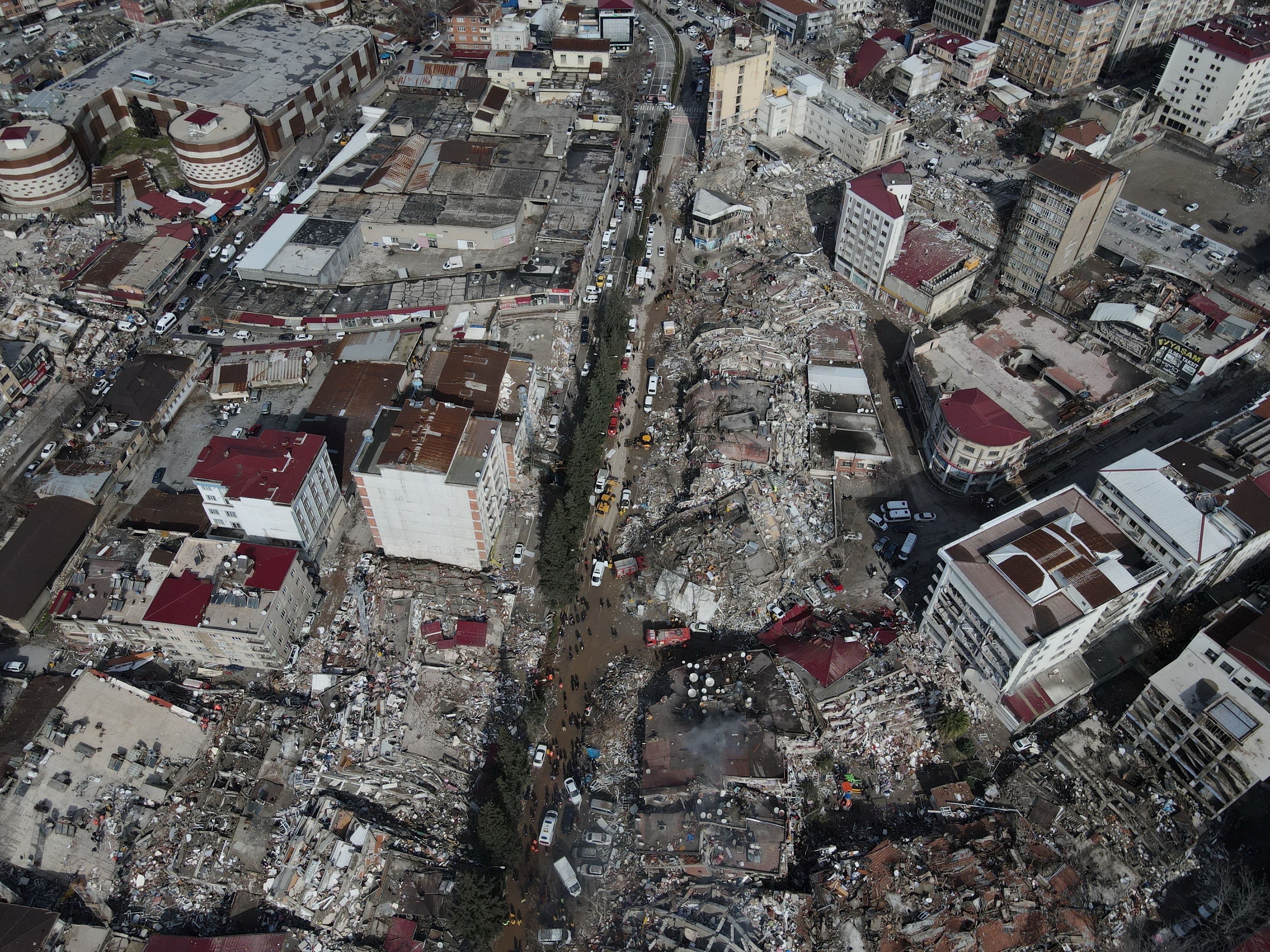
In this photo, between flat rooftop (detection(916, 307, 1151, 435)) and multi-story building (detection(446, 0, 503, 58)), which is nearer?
flat rooftop (detection(916, 307, 1151, 435))

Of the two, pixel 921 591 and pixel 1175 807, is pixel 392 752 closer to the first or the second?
pixel 921 591

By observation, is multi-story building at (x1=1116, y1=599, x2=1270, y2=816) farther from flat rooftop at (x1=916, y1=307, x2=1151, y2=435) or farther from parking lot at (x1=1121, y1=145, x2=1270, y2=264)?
parking lot at (x1=1121, y1=145, x2=1270, y2=264)

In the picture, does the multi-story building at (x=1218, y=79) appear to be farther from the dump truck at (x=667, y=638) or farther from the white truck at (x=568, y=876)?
the white truck at (x=568, y=876)

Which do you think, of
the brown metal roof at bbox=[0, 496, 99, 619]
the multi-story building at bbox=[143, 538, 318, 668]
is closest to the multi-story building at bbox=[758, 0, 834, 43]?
the multi-story building at bbox=[143, 538, 318, 668]

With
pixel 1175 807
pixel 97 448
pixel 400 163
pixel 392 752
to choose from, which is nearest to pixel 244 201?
pixel 400 163

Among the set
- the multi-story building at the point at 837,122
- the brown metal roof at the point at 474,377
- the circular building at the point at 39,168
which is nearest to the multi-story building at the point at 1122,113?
the multi-story building at the point at 837,122
